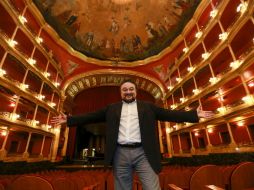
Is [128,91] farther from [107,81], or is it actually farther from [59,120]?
[107,81]

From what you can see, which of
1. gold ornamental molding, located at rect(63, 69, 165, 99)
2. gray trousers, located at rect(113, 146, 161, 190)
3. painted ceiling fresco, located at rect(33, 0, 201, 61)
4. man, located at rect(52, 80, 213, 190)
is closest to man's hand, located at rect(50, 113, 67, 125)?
man, located at rect(52, 80, 213, 190)

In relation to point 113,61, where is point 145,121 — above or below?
below

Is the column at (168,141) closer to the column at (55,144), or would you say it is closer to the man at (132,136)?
the column at (55,144)

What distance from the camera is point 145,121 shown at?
1.87m

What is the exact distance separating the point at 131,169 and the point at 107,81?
20.9 meters

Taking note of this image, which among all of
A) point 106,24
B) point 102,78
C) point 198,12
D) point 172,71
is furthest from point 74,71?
point 198,12

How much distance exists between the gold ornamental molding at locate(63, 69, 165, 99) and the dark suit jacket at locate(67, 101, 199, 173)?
17.8 metres

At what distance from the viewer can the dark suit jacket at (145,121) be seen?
5.65ft

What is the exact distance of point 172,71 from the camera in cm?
1886

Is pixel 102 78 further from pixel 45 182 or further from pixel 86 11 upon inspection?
pixel 45 182

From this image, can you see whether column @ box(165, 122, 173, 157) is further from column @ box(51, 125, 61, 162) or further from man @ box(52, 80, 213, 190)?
man @ box(52, 80, 213, 190)

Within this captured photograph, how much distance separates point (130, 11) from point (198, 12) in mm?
6593

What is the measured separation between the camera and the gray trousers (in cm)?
166

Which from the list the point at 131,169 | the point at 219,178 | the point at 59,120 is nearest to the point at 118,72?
the point at 59,120
